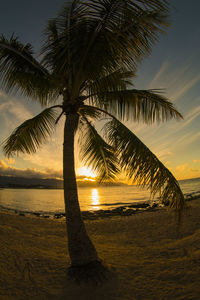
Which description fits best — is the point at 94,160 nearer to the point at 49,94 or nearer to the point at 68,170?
the point at 68,170

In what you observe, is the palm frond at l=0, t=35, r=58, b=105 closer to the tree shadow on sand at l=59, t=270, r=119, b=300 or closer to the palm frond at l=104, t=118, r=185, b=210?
the palm frond at l=104, t=118, r=185, b=210

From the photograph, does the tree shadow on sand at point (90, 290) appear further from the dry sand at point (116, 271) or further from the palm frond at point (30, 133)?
the palm frond at point (30, 133)

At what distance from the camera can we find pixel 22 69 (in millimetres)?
4207

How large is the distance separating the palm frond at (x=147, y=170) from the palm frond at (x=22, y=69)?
8.00ft

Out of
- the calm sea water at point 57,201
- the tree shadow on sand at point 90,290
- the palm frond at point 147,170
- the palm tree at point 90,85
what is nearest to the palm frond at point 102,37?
the palm tree at point 90,85

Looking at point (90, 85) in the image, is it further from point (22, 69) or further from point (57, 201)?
point (57, 201)

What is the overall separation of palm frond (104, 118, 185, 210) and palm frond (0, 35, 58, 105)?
8.00 feet

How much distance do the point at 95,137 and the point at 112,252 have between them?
400cm

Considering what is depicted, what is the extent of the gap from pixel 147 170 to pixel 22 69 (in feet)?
12.8

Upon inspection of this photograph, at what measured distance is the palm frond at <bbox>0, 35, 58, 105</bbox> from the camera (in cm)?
396

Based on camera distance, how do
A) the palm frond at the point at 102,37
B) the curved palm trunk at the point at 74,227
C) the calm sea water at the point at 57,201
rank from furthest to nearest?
the calm sea water at the point at 57,201
the curved palm trunk at the point at 74,227
the palm frond at the point at 102,37

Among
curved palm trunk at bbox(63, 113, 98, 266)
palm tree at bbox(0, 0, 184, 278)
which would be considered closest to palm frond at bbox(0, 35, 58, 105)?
palm tree at bbox(0, 0, 184, 278)

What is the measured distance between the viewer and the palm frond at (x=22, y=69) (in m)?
3.96

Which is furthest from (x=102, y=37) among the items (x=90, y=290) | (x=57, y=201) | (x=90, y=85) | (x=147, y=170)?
(x=57, y=201)
